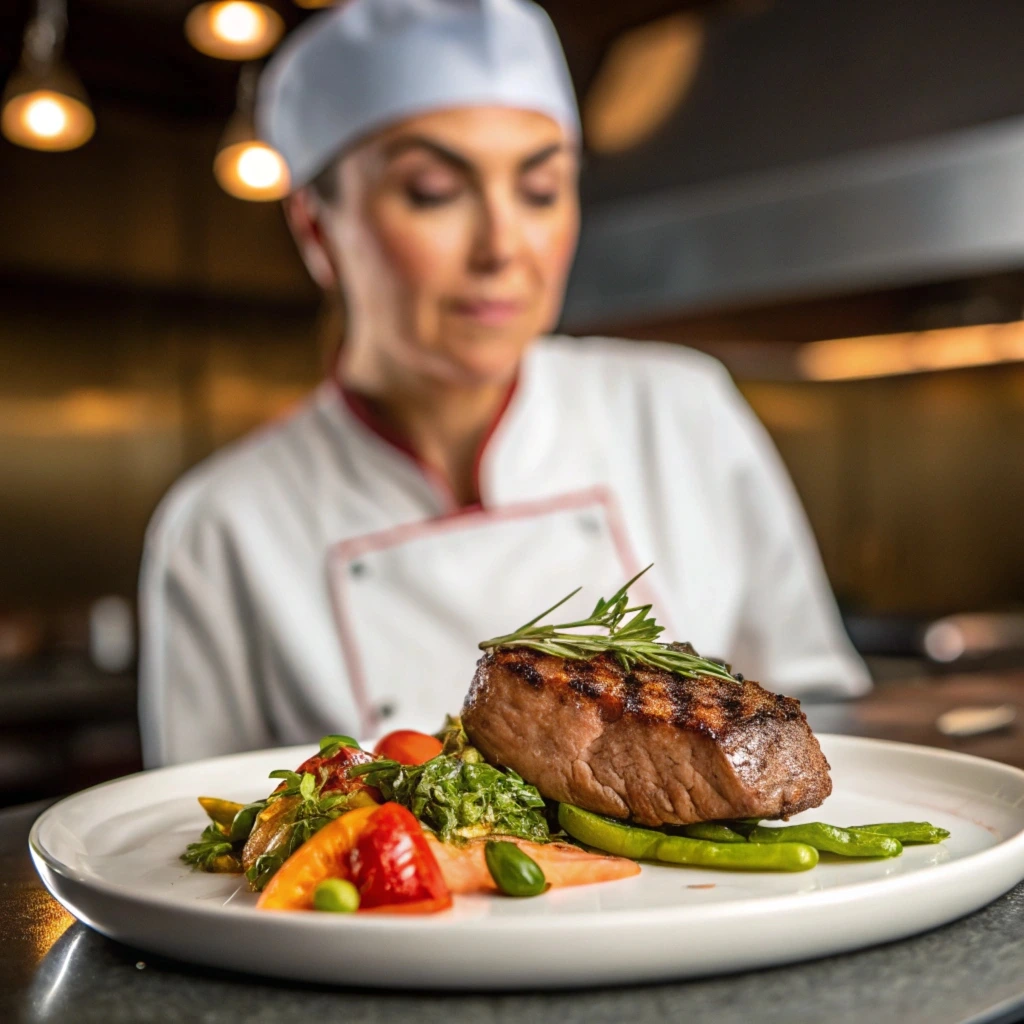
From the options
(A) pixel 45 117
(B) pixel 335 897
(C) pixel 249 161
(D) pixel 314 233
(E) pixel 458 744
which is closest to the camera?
(B) pixel 335 897

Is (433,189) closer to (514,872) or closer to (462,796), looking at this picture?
(462,796)

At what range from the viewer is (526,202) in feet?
7.77

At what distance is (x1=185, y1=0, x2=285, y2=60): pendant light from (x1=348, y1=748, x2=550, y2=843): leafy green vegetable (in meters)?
2.77

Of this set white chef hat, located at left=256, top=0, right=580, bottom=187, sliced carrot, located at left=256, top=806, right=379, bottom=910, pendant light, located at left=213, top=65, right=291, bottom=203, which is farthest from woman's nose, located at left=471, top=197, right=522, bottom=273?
pendant light, located at left=213, top=65, right=291, bottom=203

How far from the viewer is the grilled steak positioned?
1044 mm

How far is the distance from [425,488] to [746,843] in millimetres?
1585

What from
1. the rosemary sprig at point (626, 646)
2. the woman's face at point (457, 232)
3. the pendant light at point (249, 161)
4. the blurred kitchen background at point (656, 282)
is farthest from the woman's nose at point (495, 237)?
the pendant light at point (249, 161)

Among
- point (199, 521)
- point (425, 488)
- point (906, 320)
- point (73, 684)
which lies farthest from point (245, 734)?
point (906, 320)

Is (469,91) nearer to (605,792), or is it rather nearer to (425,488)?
(425,488)

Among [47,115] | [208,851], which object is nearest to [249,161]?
[47,115]

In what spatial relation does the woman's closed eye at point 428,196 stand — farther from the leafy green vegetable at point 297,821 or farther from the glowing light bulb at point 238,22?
the leafy green vegetable at point 297,821

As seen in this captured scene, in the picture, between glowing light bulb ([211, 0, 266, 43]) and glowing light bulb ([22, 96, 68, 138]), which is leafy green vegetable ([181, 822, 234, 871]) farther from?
glowing light bulb ([22, 96, 68, 138])

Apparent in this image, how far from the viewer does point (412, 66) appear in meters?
2.34

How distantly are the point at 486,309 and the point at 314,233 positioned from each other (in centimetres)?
54
